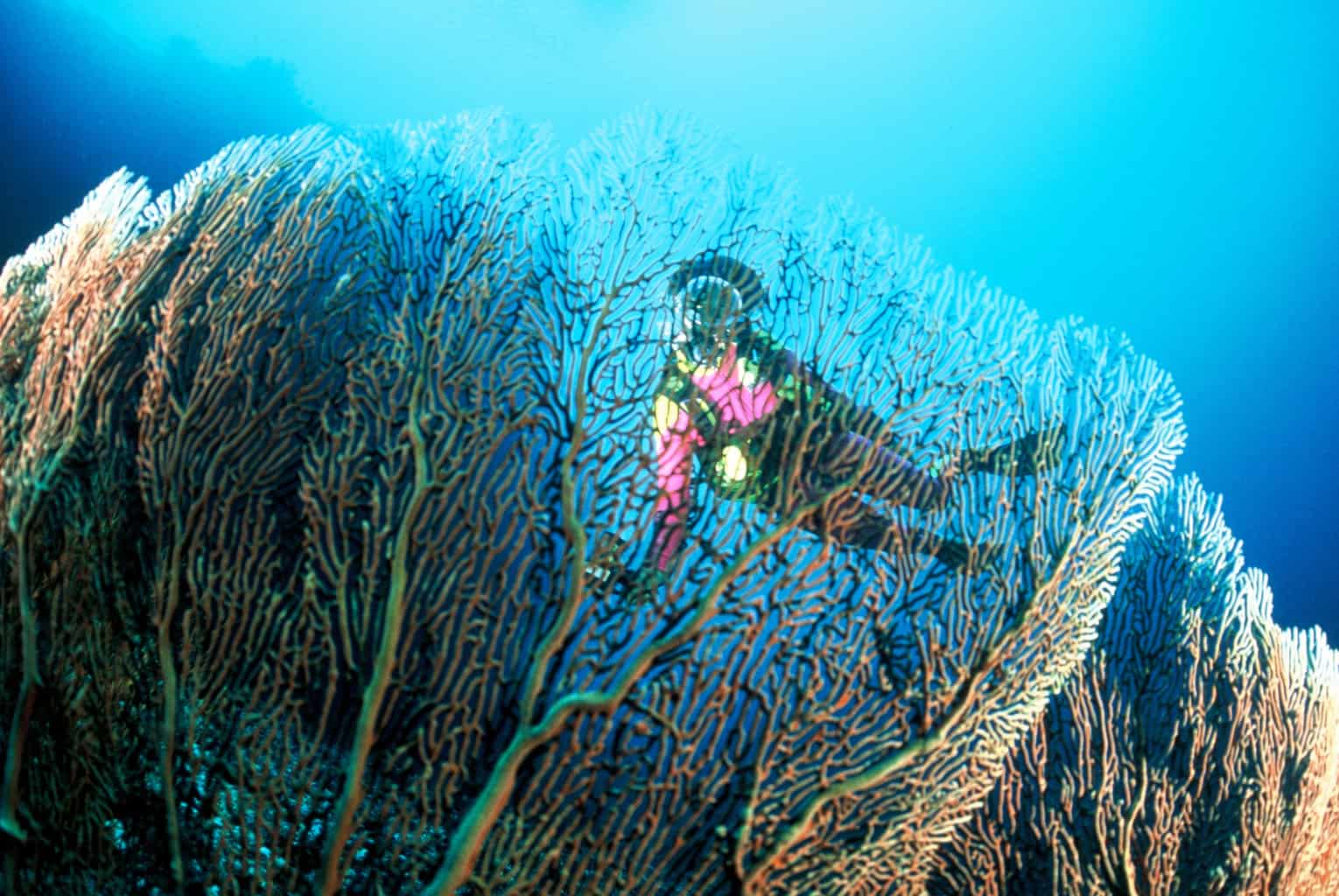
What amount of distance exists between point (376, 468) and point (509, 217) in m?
0.88

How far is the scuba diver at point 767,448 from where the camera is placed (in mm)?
1987

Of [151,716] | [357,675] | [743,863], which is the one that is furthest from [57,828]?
[743,863]

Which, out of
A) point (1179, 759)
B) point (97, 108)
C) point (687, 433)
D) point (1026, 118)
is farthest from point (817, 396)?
point (1026, 118)

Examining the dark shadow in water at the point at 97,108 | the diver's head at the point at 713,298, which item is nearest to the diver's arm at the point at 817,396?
the diver's head at the point at 713,298

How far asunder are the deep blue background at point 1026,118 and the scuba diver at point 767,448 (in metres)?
19.4

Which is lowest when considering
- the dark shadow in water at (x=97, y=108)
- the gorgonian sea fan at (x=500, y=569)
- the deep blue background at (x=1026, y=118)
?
the gorgonian sea fan at (x=500, y=569)

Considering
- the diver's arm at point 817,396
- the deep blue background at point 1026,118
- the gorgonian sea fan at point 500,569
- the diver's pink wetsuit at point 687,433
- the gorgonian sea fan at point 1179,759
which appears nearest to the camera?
the gorgonian sea fan at point 500,569

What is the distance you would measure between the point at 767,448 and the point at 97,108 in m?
20.4

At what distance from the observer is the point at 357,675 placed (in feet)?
6.13

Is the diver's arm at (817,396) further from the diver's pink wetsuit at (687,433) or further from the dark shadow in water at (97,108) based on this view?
the dark shadow in water at (97,108)

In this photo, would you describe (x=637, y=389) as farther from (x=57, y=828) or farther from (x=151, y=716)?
(x=57, y=828)

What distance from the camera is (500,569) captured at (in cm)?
191

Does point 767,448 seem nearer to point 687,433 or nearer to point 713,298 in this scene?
point 687,433

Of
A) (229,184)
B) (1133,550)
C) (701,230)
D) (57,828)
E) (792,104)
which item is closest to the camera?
(57,828)
